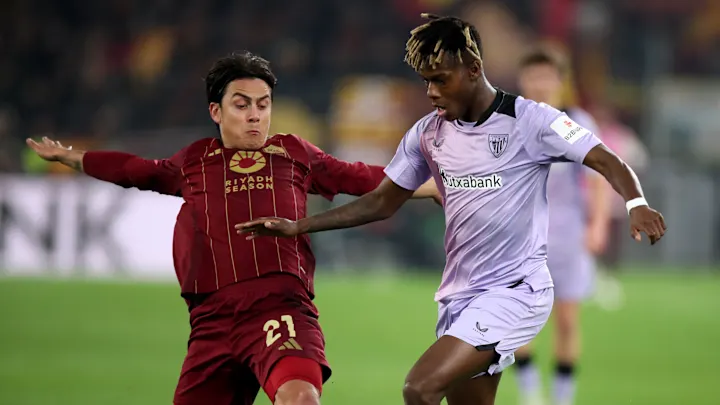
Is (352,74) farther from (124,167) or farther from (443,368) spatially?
(443,368)

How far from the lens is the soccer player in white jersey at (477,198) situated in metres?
5.18

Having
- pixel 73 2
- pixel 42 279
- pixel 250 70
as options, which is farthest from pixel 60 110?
pixel 250 70

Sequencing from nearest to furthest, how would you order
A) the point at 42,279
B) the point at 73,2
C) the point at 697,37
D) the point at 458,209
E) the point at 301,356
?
the point at 301,356, the point at 458,209, the point at 42,279, the point at 73,2, the point at 697,37

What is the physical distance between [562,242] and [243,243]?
3990mm

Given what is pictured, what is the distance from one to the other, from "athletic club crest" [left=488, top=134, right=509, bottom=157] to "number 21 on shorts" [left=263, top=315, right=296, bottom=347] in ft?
3.80

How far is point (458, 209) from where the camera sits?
18.0ft

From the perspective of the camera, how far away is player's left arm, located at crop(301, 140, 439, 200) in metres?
5.84

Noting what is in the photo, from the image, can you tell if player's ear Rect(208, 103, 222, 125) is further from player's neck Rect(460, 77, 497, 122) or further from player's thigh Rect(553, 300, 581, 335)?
player's thigh Rect(553, 300, 581, 335)

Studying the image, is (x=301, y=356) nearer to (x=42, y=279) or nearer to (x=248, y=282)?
(x=248, y=282)

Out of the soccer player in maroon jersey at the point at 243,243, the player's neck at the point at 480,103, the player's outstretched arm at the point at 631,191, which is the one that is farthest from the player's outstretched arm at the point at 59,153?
the player's outstretched arm at the point at 631,191

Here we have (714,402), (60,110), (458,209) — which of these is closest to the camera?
(458,209)

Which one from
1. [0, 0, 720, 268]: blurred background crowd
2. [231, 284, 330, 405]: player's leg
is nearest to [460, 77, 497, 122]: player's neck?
[231, 284, 330, 405]: player's leg

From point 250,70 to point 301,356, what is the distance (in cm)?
138

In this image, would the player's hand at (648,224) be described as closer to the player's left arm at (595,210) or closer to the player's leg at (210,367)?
the player's leg at (210,367)
